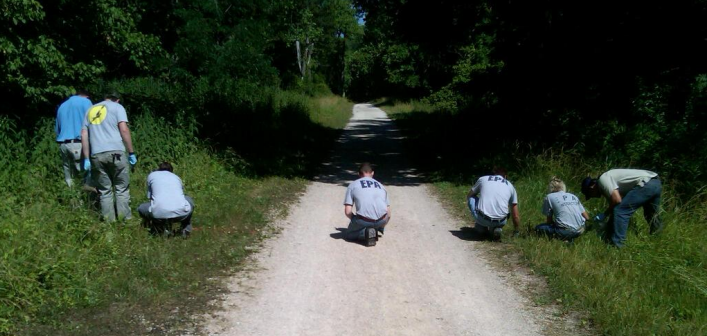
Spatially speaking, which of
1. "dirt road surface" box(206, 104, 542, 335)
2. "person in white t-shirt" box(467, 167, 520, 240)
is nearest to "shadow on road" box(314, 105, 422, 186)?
"dirt road surface" box(206, 104, 542, 335)

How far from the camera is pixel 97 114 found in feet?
26.2

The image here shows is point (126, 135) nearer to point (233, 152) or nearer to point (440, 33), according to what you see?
point (233, 152)

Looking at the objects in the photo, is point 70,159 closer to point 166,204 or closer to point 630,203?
point 166,204

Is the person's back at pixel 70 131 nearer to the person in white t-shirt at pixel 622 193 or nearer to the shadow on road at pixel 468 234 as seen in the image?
the shadow on road at pixel 468 234

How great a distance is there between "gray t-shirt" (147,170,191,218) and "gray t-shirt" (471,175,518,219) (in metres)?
4.17

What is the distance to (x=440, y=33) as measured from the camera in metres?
16.0

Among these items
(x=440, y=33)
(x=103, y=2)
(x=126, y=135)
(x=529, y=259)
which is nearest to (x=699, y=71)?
(x=440, y=33)

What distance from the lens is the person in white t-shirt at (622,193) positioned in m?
8.27

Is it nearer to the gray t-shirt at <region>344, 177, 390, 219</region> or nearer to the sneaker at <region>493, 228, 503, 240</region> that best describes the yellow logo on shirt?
the gray t-shirt at <region>344, 177, 390, 219</region>

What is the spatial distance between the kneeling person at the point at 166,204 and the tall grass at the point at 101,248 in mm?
216

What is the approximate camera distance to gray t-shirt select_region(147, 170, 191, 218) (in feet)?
25.5

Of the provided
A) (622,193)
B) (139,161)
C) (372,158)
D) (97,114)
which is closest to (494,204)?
(622,193)

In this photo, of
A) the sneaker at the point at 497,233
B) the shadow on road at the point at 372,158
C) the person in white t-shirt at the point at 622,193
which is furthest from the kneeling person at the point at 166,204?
the shadow on road at the point at 372,158

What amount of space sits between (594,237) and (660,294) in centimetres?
184
